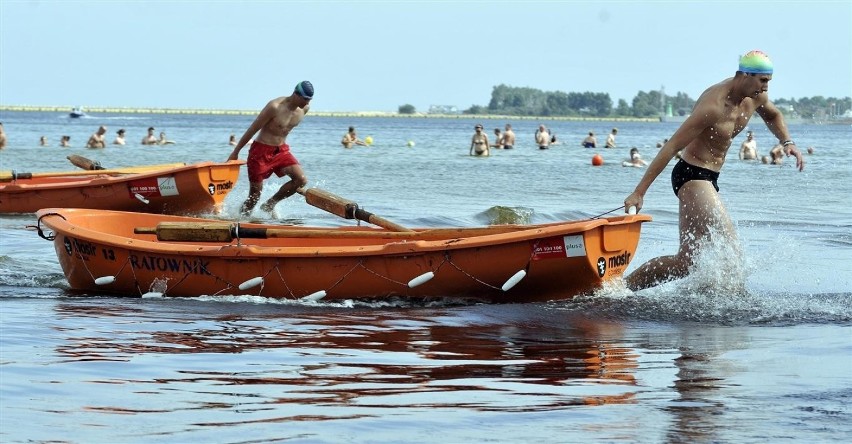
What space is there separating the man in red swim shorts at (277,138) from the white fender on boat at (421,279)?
548 centimetres

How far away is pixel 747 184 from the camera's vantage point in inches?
1117

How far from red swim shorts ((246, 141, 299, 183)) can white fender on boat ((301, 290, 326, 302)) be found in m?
5.27

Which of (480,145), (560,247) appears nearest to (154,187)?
(560,247)

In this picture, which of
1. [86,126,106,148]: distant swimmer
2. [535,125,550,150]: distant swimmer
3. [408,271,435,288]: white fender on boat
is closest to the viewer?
[408,271,435,288]: white fender on boat

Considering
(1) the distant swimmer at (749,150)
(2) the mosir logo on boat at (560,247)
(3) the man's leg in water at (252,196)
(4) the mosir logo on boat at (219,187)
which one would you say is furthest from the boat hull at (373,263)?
(1) the distant swimmer at (749,150)

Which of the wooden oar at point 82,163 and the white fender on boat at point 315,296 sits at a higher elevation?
the wooden oar at point 82,163

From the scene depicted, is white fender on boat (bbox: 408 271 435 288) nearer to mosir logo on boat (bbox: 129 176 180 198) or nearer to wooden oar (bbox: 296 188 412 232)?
wooden oar (bbox: 296 188 412 232)

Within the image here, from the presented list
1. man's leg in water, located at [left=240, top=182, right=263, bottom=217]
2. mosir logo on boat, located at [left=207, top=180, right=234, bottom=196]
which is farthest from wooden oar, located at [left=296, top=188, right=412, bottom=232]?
mosir logo on boat, located at [left=207, top=180, right=234, bottom=196]

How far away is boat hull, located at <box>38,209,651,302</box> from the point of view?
28.7 feet

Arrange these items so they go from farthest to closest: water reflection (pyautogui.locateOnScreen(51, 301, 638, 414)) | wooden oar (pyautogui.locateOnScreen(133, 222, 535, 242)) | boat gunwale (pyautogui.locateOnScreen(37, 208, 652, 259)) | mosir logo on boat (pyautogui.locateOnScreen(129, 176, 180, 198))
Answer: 1. mosir logo on boat (pyautogui.locateOnScreen(129, 176, 180, 198))
2. wooden oar (pyautogui.locateOnScreen(133, 222, 535, 242))
3. boat gunwale (pyautogui.locateOnScreen(37, 208, 652, 259))
4. water reflection (pyautogui.locateOnScreen(51, 301, 638, 414))

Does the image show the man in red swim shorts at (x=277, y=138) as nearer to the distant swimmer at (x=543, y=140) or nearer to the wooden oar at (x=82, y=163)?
the wooden oar at (x=82, y=163)

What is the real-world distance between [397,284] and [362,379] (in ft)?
9.50

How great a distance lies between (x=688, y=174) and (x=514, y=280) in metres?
1.48

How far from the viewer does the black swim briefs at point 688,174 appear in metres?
8.79
